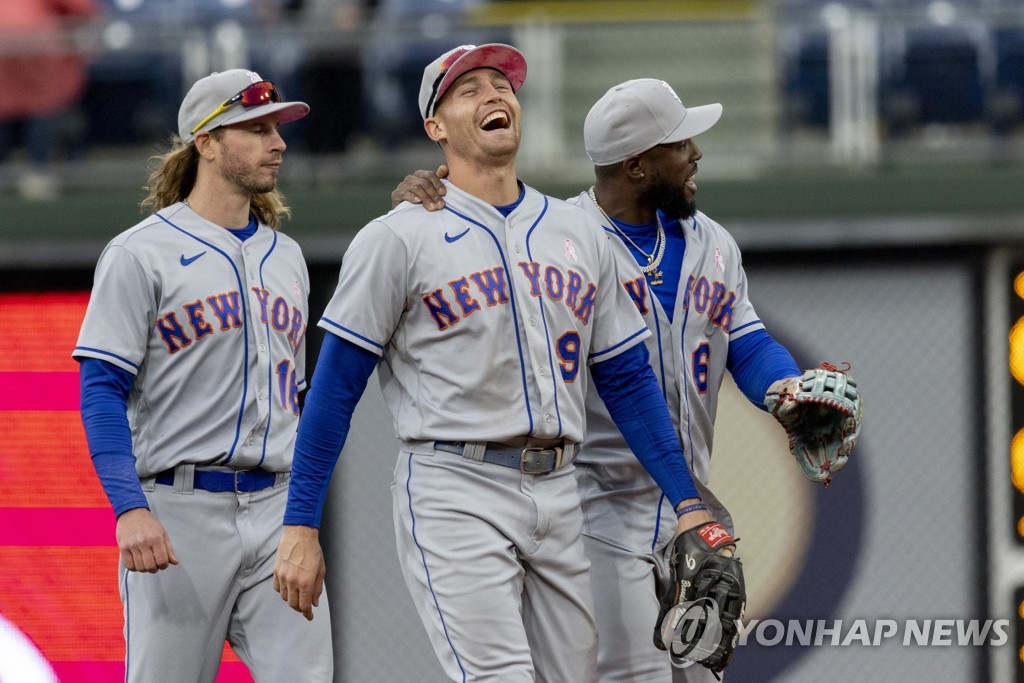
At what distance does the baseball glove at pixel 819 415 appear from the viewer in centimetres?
312

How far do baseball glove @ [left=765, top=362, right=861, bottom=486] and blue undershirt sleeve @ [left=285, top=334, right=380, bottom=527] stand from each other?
0.95 m

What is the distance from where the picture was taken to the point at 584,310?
311cm

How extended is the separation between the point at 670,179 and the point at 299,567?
1.35 meters

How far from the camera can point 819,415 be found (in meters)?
3.27

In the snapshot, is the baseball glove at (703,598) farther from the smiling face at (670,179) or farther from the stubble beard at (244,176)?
the stubble beard at (244,176)

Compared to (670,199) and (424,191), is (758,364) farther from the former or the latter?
(424,191)

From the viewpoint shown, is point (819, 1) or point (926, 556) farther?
point (819, 1)

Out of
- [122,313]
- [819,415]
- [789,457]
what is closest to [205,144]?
[122,313]

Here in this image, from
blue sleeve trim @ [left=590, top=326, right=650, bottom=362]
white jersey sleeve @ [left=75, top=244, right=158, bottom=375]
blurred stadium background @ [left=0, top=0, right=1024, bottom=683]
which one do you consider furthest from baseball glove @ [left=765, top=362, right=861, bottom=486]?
blurred stadium background @ [left=0, top=0, right=1024, bottom=683]

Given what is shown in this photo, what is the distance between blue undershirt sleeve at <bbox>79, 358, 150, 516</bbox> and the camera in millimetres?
3209

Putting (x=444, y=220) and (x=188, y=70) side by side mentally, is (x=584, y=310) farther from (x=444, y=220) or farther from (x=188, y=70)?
(x=188, y=70)

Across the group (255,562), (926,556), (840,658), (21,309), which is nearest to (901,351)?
(926,556)

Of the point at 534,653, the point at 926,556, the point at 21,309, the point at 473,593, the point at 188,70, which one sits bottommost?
the point at 926,556

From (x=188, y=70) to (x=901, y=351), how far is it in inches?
132
